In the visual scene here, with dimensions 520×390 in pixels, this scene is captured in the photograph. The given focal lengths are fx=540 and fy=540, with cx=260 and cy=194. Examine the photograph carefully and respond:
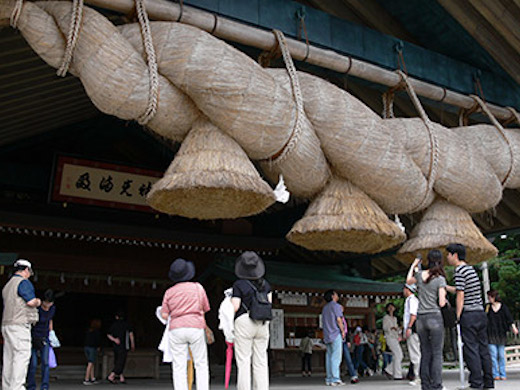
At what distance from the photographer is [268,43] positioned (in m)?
4.26

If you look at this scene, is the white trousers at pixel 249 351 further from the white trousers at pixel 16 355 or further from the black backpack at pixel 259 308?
the white trousers at pixel 16 355

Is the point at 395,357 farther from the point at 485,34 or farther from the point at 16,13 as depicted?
the point at 16,13

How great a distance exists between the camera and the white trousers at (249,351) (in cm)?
355

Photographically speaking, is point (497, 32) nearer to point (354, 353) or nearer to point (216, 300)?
point (354, 353)

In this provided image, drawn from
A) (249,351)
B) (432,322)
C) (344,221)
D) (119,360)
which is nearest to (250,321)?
(249,351)

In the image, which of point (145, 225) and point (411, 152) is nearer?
point (411, 152)

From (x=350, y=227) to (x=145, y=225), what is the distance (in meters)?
6.41

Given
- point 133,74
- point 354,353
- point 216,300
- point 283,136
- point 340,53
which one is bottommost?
point 354,353

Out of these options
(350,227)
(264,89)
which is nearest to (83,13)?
(264,89)

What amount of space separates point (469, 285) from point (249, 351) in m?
1.80

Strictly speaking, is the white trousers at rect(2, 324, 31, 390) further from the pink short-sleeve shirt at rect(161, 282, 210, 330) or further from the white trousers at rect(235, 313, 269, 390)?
the white trousers at rect(235, 313, 269, 390)

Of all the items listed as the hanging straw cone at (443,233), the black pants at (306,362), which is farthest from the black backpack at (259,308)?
the black pants at (306,362)

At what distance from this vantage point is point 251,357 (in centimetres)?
370

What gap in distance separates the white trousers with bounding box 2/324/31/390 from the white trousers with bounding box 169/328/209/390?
53.2 inches
